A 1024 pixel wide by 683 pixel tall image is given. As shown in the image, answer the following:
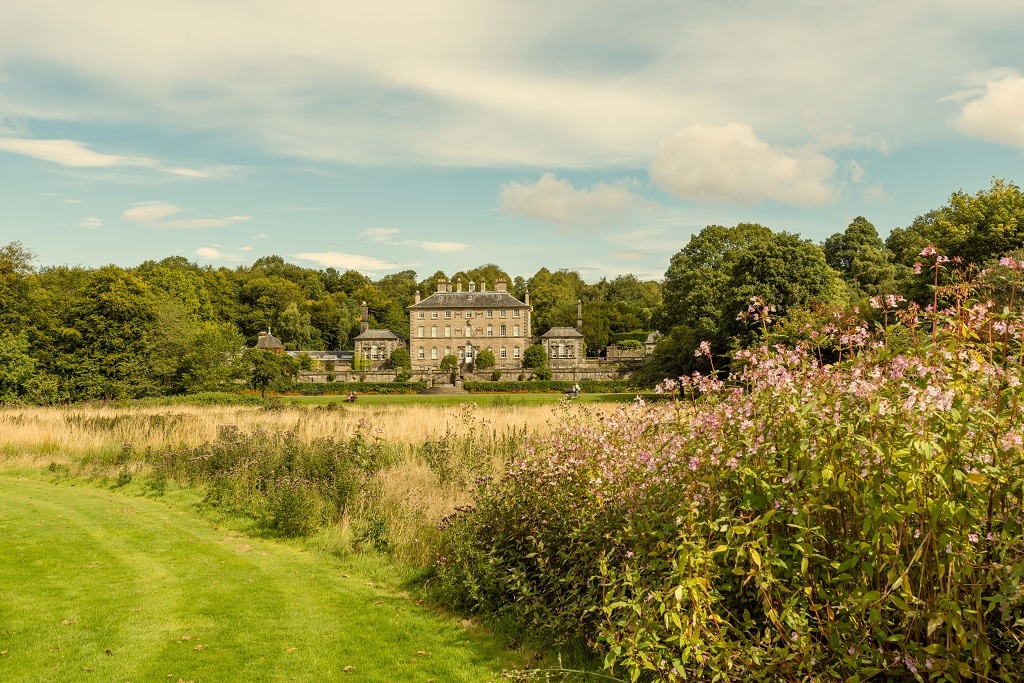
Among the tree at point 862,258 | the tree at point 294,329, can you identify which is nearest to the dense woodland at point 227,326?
the tree at point 862,258

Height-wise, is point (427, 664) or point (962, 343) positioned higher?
point (962, 343)

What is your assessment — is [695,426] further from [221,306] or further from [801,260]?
[221,306]

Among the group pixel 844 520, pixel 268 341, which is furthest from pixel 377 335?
pixel 844 520

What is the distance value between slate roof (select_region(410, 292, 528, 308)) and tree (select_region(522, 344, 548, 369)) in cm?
764

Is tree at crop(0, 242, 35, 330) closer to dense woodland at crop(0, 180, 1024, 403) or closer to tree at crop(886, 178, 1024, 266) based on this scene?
dense woodland at crop(0, 180, 1024, 403)

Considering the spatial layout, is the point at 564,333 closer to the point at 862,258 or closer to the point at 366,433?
the point at 862,258

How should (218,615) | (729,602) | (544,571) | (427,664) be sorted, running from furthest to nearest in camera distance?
(218,615) < (544,571) < (427,664) < (729,602)

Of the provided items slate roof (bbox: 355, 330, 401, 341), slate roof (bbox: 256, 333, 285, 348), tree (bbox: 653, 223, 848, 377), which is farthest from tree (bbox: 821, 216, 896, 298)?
slate roof (bbox: 256, 333, 285, 348)

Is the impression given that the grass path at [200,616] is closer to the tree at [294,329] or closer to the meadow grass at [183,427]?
the meadow grass at [183,427]

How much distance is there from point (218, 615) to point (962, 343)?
6.81m

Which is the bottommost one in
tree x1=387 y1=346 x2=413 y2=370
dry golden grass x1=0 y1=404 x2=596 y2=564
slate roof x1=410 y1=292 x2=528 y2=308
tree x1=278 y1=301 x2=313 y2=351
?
dry golden grass x1=0 y1=404 x2=596 y2=564

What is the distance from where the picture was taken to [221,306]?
96.9 m

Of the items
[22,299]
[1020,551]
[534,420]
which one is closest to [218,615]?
[1020,551]

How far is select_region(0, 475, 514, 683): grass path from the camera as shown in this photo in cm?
602
